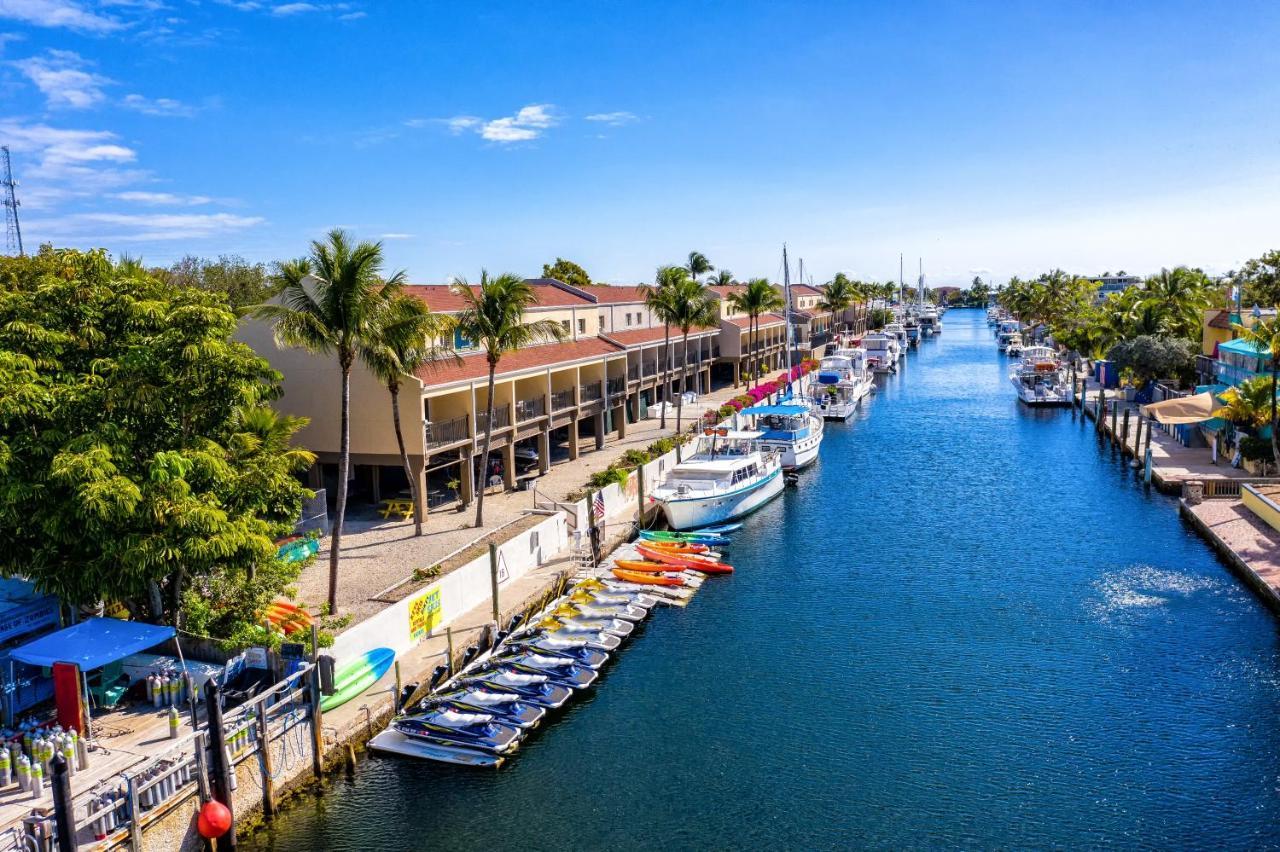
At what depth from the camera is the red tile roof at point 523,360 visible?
4025cm

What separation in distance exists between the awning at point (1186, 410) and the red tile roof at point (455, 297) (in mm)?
36436

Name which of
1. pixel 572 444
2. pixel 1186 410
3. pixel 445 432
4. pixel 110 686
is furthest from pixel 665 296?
pixel 110 686

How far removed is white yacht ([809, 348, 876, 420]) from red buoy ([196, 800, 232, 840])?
6226 cm

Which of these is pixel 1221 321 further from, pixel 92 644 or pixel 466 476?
pixel 92 644

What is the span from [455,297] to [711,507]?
16871mm

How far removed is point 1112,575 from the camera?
37.4 meters

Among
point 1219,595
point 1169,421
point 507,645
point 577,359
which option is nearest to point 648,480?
point 577,359

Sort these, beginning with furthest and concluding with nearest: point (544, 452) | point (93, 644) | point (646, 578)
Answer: point (544, 452) < point (646, 578) < point (93, 644)

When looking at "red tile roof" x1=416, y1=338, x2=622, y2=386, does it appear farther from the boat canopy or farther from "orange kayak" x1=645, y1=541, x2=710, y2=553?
"orange kayak" x1=645, y1=541, x2=710, y2=553

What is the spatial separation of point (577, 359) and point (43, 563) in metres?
32.2

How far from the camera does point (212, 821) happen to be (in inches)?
748

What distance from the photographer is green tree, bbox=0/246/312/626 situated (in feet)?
72.0

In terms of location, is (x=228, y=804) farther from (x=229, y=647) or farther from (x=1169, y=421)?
(x=1169, y=421)

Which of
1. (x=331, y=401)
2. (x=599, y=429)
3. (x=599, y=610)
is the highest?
(x=331, y=401)
